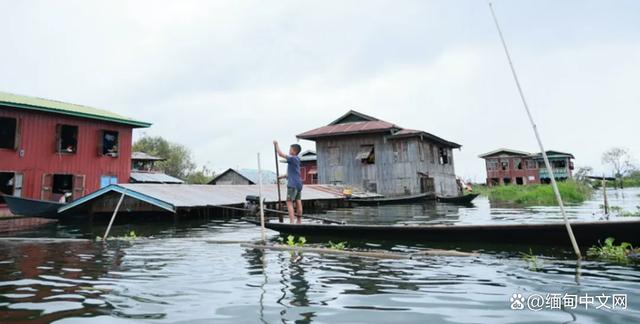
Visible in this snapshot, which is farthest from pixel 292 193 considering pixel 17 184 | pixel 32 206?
pixel 17 184

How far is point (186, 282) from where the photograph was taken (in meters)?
4.50

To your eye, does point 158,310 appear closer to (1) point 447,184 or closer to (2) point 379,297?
(2) point 379,297


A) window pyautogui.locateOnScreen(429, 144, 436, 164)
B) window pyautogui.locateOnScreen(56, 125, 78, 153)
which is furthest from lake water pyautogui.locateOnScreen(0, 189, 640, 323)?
window pyautogui.locateOnScreen(429, 144, 436, 164)

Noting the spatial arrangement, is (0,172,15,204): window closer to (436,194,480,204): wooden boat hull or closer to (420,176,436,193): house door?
(420,176,436,193): house door

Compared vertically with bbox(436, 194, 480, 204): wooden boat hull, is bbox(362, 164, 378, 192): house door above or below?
above

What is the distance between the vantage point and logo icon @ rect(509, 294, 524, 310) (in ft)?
11.1

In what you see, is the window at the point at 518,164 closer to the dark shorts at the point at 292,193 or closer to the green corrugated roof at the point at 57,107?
the green corrugated roof at the point at 57,107

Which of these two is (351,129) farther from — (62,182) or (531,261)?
(531,261)

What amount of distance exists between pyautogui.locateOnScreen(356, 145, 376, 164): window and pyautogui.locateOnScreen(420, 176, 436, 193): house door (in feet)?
11.6

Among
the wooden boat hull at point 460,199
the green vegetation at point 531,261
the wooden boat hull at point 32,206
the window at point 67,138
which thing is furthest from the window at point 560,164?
the wooden boat hull at point 32,206

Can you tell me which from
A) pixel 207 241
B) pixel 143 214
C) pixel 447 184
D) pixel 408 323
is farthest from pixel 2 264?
pixel 447 184

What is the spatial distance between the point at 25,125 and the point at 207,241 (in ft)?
49.1

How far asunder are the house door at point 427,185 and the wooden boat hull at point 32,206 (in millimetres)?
20167

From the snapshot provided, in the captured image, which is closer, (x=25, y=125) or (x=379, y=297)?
(x=379, y=297)
